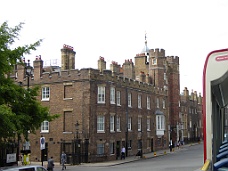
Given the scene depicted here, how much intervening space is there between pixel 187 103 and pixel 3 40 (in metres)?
69.5

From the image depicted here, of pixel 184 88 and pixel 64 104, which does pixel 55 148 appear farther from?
pixel 184 88

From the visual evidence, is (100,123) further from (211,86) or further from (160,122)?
(211,86)

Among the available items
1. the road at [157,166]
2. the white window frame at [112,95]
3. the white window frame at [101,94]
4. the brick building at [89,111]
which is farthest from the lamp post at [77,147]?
the white window frame at [112,95]

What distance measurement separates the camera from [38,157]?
41.2 meters

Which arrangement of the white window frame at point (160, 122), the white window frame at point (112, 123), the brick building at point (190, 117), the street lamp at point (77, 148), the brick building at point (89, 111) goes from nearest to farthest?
the street lamp at point (77, 148) < the brick building at point (89, 111) < the white window frame at point (112, 123) < the white window frame at point (160, 122) < the brick building at point (190, 117)

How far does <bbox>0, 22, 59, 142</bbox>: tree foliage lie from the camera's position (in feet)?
50.2

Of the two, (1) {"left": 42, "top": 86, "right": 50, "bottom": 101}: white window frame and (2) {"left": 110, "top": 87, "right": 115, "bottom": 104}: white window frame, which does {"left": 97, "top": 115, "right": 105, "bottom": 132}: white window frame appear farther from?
(1) {"left": 42, "top": 86, "right": 50, "bottom": 101}: white window frame

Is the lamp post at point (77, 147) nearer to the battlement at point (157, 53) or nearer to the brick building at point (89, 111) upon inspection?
the brick building at point (89, 111)

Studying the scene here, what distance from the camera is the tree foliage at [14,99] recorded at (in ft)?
50.2

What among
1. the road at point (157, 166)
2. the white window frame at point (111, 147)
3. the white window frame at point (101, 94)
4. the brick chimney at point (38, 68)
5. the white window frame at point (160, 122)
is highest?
the brick chimney at point (38, 68)

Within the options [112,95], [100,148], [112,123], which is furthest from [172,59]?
[100,148]

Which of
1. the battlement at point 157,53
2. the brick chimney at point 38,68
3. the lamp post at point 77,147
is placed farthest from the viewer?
the battlement at point 157,53

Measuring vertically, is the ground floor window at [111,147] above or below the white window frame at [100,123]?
below

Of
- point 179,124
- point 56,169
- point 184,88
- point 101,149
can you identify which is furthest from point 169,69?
point 56,169
